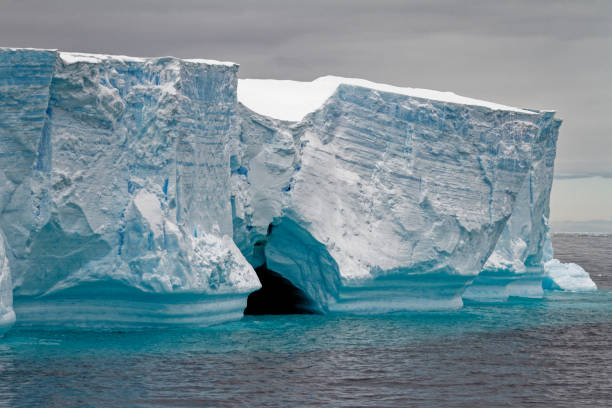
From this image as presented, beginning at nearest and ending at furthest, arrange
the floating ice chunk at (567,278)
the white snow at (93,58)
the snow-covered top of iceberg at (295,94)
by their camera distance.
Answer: the white snow at (93,58) < the snow-covered top of iceberg at (295,94) < the floating ice chunk at (567,278)

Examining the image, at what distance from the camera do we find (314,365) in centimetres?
1136

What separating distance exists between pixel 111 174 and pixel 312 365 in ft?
14.6

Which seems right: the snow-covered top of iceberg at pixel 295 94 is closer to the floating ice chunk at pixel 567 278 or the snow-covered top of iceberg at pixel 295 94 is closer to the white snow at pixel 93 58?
the white snow at pixel 93 58

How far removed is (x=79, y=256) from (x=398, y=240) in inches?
240

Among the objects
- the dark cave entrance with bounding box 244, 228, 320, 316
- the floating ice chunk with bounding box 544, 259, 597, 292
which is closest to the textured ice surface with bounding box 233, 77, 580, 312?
the dark cave entrance with bounding box 244, 228, 320, 316

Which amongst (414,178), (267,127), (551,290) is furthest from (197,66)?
(551,290)

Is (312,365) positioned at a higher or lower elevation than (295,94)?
lower

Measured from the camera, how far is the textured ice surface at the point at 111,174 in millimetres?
12328

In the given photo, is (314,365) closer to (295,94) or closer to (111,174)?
(111,174)

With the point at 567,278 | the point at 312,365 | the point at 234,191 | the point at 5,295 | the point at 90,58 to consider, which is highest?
the point at 90,58

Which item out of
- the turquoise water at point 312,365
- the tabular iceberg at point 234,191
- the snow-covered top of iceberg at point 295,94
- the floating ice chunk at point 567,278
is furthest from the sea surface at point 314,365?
the floating ice chunk at point 567,278

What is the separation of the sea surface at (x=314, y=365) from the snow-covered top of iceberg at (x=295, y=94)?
391 cm

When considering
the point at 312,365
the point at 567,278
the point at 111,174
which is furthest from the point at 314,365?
the point at 567,278

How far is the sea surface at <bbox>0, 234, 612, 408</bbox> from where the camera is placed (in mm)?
9602
